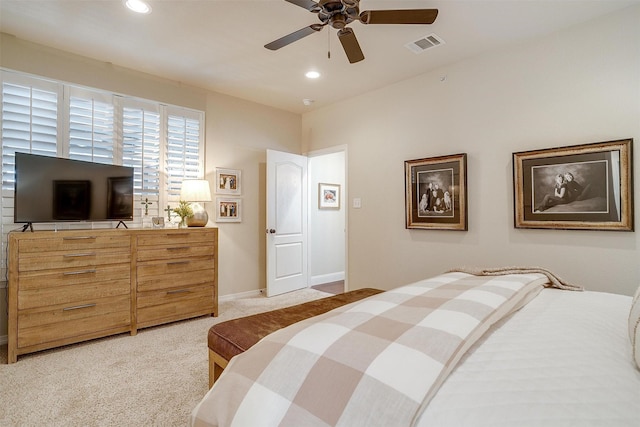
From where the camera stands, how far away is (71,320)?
2682 millimetres

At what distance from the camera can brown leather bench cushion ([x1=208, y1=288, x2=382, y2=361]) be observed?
1.56 m

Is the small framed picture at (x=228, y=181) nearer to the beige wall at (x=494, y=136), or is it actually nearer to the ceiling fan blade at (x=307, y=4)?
the beige wall at (x=494, y=136)

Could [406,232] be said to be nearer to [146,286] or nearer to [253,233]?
[253,233]

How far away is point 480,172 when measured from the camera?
3133 millimetres

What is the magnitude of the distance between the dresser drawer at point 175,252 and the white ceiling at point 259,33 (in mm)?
1940

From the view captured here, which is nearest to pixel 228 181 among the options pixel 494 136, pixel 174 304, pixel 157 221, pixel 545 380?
pixel 157 221

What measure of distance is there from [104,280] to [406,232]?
10.2 feet

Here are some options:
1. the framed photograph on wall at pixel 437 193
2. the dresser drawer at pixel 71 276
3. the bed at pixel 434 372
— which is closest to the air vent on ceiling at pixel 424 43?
the framed photograph on wall at pixel 437 193

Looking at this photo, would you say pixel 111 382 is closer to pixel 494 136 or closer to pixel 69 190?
pixel 69 190

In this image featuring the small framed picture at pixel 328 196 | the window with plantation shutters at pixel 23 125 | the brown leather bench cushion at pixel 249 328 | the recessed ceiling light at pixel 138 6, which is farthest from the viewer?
the small framed picture at pixel 328 196

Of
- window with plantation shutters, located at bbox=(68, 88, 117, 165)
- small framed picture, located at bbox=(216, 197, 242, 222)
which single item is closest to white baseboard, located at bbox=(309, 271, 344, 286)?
small framed picture, located at bbox=(216, 197, 242, 222)

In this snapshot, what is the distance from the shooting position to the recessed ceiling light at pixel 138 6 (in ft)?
7.66

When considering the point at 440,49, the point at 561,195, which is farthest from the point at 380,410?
the point at 440,49

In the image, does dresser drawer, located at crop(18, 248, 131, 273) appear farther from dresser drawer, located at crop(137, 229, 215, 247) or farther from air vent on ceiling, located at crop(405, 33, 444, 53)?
air vent on ceiling, located at crop(405, 33, 444, 53)
